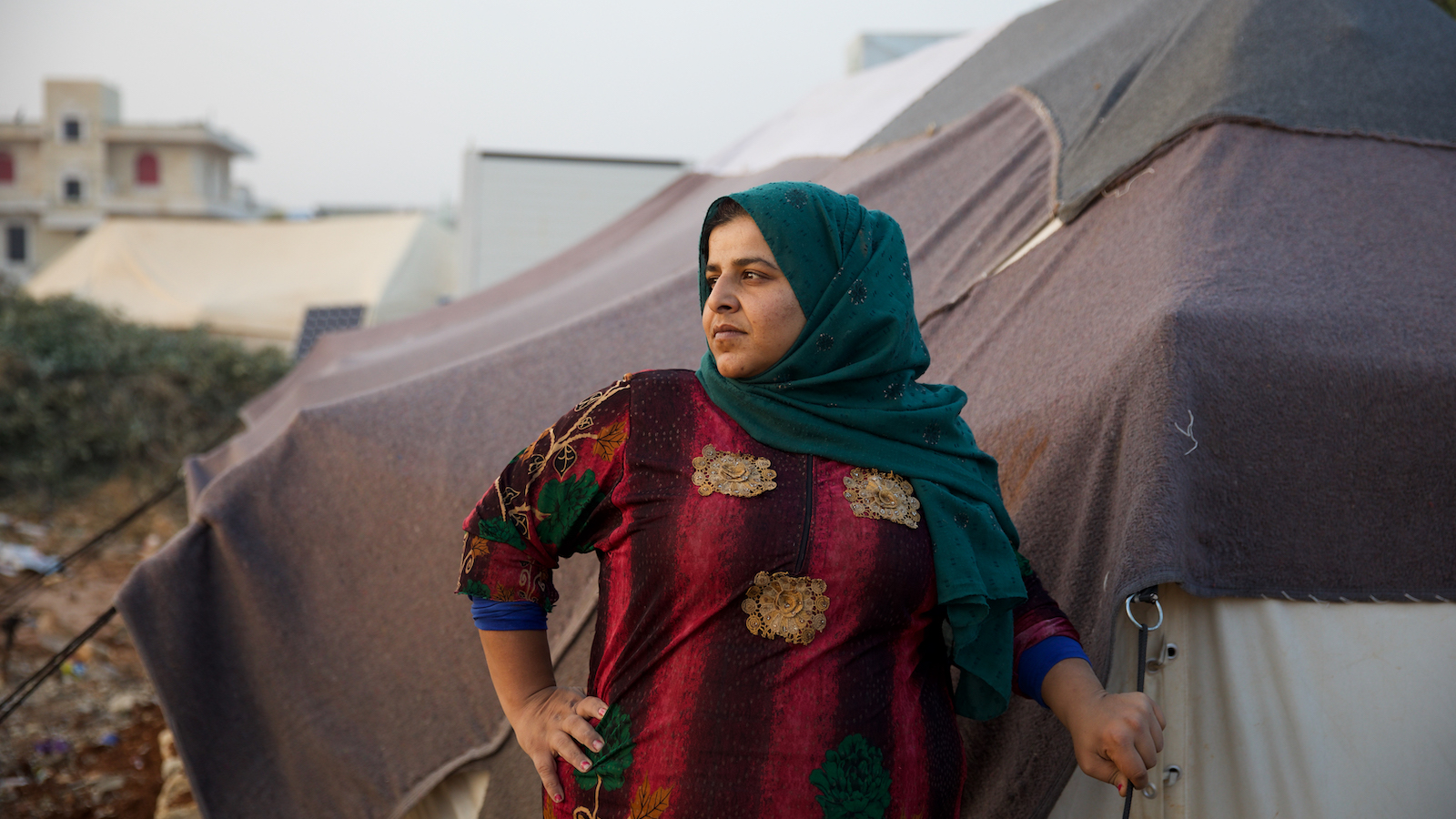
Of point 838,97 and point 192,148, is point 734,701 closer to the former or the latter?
point 838,97

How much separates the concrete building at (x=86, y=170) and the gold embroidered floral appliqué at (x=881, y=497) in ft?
99.4

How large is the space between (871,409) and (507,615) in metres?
0.57

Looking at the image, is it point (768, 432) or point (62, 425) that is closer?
point (768, 432)

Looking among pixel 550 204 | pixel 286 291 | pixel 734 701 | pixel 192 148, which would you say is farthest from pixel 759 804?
pixel 192 148

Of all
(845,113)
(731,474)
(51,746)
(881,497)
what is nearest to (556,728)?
(731,474)

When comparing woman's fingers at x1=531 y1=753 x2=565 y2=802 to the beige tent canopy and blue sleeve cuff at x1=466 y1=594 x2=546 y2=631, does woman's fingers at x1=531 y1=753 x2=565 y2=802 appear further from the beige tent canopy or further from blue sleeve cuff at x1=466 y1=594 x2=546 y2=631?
the beige tent canopy

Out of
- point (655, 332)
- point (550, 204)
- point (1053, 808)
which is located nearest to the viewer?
point (1053, 808)

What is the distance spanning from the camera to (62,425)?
8406 millimetres

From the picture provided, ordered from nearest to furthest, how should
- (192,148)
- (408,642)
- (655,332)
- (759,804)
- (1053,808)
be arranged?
(759,804), (1053,808), (408,642), (655,332), (192,148)

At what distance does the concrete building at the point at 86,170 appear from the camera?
27484 mm

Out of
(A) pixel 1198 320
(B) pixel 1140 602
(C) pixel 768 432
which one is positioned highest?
(A) pixel 1198 320

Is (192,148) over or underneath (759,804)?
underneath

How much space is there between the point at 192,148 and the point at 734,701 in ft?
101

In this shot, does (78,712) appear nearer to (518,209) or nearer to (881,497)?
(881,497)
